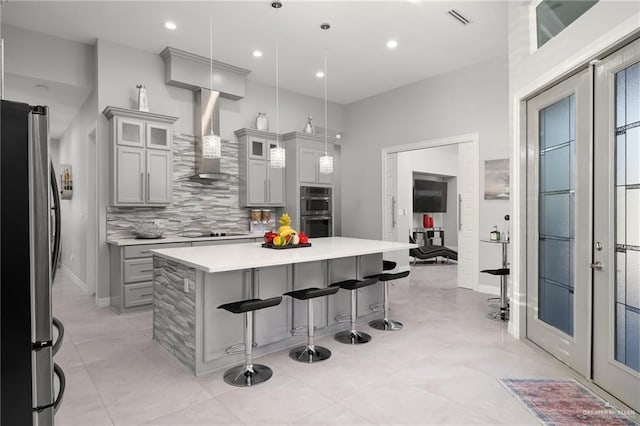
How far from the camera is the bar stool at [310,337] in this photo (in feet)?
9.61

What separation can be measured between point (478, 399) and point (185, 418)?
5.79ft

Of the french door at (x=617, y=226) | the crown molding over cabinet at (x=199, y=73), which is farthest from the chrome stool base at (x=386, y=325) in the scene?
the crown molding over cabinet at (x=199, y=73)

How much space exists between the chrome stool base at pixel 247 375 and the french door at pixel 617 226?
223cm

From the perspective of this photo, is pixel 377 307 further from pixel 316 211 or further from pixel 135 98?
pixel 135 98

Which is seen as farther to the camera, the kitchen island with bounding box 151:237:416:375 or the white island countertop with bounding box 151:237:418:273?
the kitchen island with bounding box 151:237:416:375

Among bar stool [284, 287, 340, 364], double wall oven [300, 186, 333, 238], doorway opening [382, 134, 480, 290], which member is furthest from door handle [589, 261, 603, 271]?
double wall oven [300, 186, 333, 238]

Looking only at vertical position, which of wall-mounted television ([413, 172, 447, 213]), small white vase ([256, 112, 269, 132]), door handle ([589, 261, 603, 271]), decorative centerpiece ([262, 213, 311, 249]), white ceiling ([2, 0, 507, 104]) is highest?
white ceiling ([2, 0, 507, 104])

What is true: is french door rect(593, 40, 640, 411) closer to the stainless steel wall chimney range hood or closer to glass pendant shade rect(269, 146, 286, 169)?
glass pendant shade rect(269, 146, 286, 169)

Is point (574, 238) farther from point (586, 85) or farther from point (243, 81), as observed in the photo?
point (243, 81)

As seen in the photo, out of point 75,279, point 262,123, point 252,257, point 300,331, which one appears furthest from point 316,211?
point 75,279

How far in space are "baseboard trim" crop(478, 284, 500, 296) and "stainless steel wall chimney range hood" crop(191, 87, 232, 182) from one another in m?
4.06

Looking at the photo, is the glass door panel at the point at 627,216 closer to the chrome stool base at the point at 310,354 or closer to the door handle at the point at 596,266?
the door handle at the point at 596,266

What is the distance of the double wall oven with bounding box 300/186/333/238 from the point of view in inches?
244

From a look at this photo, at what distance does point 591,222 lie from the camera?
2533 millimetres
